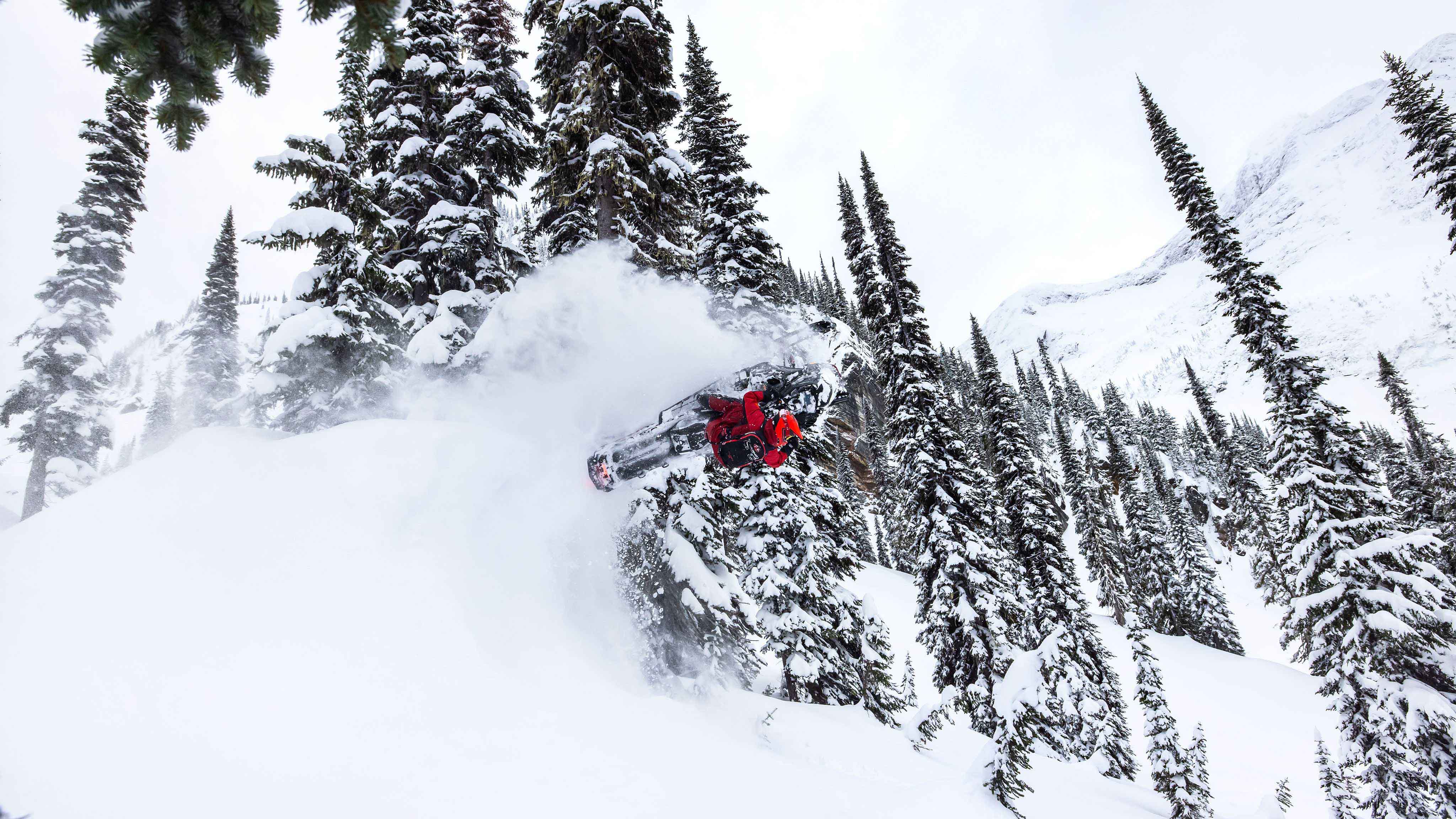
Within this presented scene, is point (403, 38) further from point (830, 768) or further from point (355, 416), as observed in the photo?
point (830, 768)

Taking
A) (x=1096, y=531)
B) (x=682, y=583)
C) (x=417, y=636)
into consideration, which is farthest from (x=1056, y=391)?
(x=417, y=636)

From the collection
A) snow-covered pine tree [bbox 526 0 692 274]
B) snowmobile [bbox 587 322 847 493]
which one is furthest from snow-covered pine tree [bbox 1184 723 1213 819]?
snow-covered pine tree [bbox 526 0 692 274]

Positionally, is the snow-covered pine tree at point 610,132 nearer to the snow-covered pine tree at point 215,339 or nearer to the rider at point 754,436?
the rider at point 754,436

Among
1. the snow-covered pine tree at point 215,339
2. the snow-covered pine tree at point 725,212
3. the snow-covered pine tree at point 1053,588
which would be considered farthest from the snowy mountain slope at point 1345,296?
the snow-covered pine tree at point 215,339

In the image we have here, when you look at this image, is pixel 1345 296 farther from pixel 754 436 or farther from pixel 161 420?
pixel 161 420

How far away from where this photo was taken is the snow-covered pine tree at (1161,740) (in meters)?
14.2

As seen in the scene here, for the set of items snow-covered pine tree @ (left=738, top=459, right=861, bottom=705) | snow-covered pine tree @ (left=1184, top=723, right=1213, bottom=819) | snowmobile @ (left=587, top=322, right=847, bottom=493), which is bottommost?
snow-covered pine tree @ (left=1184, top=723, right=1213, bottom=819)

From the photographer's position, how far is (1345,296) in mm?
108750

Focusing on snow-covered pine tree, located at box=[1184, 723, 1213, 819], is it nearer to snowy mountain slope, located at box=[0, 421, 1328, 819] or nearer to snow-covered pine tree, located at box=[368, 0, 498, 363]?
snowy mountain slope, located at box=[0, 421, 1328, 819]

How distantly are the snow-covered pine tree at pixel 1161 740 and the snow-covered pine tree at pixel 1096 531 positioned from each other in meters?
21.8

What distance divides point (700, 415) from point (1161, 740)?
15839 mm

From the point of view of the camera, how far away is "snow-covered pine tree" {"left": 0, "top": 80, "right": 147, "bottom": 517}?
19281 millimetres

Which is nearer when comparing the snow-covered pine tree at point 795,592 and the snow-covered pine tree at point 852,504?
the snow-covered pine tree at point 795,592

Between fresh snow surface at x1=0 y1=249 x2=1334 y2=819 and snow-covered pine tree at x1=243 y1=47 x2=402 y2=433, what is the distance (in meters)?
2.94
